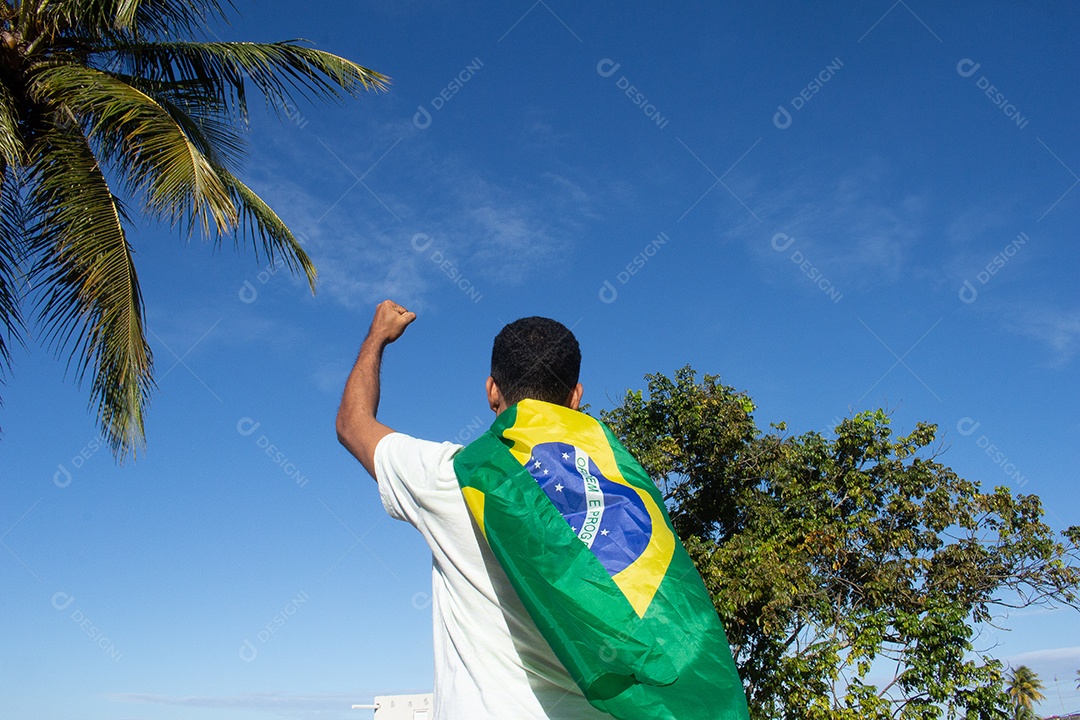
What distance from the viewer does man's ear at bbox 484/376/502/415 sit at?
6.00 ft

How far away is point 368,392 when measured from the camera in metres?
1.89

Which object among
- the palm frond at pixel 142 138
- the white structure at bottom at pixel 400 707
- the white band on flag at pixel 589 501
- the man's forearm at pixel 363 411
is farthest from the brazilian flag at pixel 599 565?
the white structure at bottom at pixel 400 707

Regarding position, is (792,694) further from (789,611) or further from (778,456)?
(778,456)

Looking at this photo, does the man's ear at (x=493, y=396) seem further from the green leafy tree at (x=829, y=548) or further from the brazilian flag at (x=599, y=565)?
the green leafy tree at (x=829, y=548)

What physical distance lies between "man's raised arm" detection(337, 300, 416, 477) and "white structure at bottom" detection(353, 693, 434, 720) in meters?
25.4

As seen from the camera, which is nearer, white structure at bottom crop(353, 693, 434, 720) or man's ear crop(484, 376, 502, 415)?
man's ear crop(484, 376, 502, 415)

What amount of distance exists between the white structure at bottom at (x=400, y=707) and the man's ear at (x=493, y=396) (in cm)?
2556

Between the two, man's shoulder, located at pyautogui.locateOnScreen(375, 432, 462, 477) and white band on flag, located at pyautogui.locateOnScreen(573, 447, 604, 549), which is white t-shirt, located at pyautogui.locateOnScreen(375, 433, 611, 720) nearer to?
man's shoulder, located at pyautogui.locateOnScreen(375, 432, 462, 477)

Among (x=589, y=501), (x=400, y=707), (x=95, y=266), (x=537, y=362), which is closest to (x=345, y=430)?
(x=537, y=362)

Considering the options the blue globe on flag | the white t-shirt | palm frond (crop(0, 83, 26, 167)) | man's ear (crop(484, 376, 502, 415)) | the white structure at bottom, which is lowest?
the white structure at bottom

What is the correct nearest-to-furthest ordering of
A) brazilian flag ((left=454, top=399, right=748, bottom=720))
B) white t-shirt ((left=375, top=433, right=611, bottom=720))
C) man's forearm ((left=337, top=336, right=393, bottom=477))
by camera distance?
brazilian flag ((left=454, top=399, right=748, bottom=720)) < white t-shirt ((left=375, top=433, right=611, bottom=720)) < man's forearm ((left=337, top=336, right=393, bottom=477))

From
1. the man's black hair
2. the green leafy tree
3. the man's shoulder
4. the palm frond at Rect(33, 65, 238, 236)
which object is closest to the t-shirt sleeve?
the man's shoulder

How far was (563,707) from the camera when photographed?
144cm

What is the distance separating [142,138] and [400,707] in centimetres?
2312
